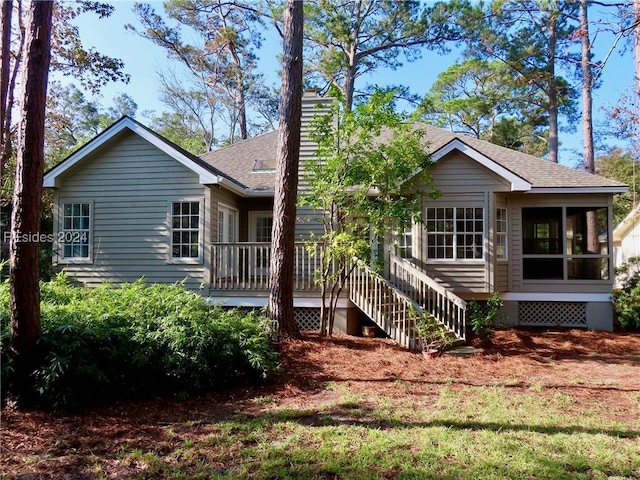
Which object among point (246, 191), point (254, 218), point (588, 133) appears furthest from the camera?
point (588, 133)

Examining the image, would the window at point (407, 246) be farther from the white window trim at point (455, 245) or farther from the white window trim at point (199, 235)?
the white window trim at point (199, 235)

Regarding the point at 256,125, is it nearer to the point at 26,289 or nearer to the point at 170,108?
the point at 170,108

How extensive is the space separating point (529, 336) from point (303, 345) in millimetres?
5484

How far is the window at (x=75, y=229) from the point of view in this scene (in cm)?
1079

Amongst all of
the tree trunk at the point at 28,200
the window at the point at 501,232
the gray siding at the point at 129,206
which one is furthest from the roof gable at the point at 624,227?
the tree trunk at the point at 28,200

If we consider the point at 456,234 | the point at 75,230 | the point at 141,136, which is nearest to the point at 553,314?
the point at 456,234

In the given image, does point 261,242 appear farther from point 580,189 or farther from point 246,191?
point 580,189

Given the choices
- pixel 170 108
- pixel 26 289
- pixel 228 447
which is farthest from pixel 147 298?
pixel 170 108

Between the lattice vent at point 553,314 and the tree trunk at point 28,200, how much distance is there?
10869 mm

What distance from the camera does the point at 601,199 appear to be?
11109 mm

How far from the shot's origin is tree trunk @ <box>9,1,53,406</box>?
457 centimetres

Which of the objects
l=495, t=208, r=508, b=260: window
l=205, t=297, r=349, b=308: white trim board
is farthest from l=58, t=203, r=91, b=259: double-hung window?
A: l=495, t=208, r=508, b=260: window

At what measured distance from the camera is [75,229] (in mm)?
10812

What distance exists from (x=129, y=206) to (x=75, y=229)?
1541mm
